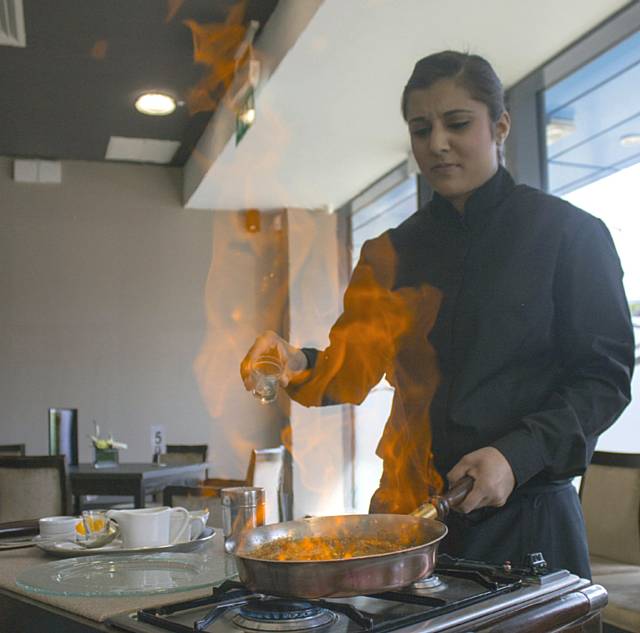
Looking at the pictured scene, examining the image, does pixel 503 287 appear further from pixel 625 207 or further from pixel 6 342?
pixel 6 342

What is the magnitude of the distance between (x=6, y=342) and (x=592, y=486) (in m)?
5.30

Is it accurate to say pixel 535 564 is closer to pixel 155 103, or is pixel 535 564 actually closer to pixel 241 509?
pixel 241 509

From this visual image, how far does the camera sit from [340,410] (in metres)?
7.56

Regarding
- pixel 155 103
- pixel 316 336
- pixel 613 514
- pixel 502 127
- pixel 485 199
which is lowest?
pixel 613 514

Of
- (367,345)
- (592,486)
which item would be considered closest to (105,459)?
(592,486)

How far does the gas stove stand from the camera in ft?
2.62

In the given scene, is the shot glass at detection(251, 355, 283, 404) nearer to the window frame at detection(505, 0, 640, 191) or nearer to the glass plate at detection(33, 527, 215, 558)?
the glass plate at detection(33, 527, 215, 558)

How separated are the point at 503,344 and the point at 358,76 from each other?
3.52 metres

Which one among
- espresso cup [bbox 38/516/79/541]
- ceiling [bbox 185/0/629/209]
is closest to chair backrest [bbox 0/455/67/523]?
ceiling [bbox 185/0/629/209]

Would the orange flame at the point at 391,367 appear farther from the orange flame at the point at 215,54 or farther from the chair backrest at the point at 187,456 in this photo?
the chair backrest at the point at 187,456

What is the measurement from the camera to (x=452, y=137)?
138cm

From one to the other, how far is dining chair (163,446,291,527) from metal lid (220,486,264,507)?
5.15ft

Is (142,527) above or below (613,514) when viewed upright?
above

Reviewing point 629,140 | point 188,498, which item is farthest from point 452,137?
point 629,140
